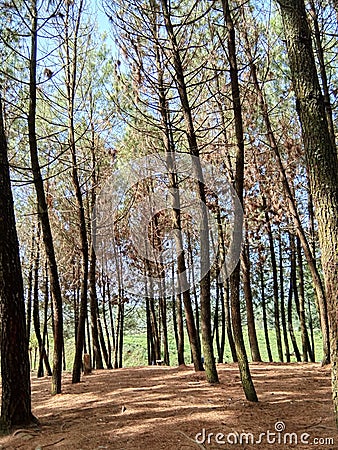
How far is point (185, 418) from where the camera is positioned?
3543 millimetres

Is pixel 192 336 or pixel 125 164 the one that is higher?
pixel 125 164

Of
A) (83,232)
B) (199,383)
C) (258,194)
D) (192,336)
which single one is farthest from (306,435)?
(258,194)

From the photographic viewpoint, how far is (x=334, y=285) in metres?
2.77

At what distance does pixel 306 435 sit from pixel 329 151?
2054 millimetres

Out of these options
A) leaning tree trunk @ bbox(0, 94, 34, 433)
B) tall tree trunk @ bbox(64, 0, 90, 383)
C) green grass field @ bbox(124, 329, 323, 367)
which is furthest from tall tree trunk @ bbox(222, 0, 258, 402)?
green grass field @ bbox(124, 329, 323, 367)

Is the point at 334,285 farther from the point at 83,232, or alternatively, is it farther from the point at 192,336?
the point at 83,232

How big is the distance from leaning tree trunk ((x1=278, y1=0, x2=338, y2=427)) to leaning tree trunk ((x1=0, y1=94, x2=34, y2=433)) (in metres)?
2.67

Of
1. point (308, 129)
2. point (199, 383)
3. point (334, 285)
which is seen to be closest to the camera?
point (334, 285)

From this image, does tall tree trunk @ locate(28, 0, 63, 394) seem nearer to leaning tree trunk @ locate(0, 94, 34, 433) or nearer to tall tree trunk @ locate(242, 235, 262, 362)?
leaning tree trunk @ locate(0, 94, 34, 433)

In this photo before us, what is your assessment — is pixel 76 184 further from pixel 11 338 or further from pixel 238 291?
pixel 238 291

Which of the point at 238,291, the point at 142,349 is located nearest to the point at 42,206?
the point at 238,291

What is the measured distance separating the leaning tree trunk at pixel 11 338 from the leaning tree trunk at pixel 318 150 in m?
2.67

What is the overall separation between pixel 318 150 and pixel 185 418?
2.45 meters

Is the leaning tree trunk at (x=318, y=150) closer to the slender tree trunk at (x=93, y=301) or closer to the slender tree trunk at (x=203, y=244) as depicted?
the slender tree trunk at (x=203, y=244)
